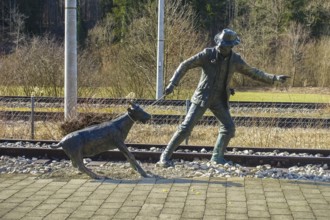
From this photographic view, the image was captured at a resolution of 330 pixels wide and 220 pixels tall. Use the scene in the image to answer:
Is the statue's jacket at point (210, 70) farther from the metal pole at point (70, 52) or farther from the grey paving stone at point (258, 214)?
the metal pole at point (70, 52)

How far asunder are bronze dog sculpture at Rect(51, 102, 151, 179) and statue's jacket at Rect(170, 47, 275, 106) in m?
0.85

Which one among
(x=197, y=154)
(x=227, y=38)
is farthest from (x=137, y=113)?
(x=197, y=154)

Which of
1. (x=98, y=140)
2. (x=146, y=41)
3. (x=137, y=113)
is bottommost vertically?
(x=98, y=140)

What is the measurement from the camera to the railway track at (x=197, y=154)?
29.3 feet

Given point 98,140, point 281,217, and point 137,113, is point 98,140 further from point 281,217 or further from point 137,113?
point 281,217

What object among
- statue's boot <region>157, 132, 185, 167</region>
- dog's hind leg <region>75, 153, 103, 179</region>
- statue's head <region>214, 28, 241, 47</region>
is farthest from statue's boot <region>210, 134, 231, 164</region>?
dog's hind leg <region>75, 153, 103, 179</region>

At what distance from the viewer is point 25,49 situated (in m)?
24.9

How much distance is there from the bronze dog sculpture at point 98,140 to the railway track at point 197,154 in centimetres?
155

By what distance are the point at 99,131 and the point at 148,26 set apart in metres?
16.9

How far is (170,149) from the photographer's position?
8445 mm

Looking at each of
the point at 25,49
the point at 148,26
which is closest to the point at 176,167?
the point at 148,26

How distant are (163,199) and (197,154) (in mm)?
2735

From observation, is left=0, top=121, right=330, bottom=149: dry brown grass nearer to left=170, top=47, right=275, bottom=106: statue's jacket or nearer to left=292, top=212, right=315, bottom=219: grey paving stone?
left=170, top=47, right=275, bottom=106: statue's jacket

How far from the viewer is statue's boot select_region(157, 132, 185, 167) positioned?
835 cm
